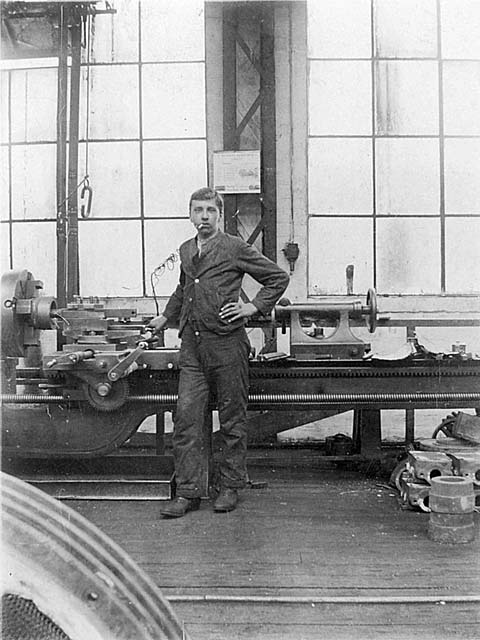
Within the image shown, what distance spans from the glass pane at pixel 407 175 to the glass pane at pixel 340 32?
0.69 metres

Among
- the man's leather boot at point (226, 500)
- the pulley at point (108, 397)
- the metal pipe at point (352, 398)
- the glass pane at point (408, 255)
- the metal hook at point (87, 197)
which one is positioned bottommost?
the man's leather boot at point (226, 500)

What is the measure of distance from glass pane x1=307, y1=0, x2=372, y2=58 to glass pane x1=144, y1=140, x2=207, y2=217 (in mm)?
1107

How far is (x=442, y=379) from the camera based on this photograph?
150 inches

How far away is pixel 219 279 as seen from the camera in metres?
3.38

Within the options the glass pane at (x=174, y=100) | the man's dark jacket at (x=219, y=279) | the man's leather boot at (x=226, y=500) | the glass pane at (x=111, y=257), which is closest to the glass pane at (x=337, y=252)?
the glass pane at (x=174, y=100)

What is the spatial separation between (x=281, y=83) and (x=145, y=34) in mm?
1075

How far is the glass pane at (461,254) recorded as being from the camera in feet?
18.2

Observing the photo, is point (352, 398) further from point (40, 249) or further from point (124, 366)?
point (40, 249)

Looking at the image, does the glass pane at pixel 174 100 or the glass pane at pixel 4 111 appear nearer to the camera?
the glass pane at pixel 174 100

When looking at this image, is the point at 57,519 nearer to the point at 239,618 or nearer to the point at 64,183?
the point at 239,618

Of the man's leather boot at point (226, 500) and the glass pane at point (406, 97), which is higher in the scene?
the glass pane at point (406, 97)

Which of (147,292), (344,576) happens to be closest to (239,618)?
(344,576)

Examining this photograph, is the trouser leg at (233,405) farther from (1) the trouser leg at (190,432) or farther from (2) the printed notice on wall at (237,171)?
(2) the printed notice on wall at (237,171)

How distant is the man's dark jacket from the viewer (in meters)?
3.36
